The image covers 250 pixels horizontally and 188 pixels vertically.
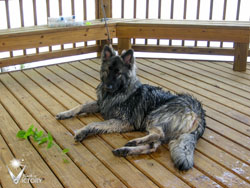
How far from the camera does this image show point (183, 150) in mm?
2627

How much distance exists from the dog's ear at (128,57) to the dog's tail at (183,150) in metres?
0.82

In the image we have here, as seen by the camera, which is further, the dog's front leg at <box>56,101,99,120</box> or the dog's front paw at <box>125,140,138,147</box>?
the dog's front leg at <box>56,101,99,120</box>

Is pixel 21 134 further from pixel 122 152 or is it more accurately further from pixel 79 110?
pixel 122 152

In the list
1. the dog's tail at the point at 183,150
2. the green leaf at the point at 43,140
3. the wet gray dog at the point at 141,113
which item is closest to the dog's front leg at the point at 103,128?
the wet gray dog at the point at 141,113

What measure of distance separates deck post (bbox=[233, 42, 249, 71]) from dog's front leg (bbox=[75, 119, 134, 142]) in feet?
8.59

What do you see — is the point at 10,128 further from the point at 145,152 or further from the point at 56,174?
the point at 145,152

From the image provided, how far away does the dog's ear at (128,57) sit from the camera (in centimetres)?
299

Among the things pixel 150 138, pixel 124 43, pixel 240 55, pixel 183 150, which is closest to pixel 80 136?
pixel 150 138

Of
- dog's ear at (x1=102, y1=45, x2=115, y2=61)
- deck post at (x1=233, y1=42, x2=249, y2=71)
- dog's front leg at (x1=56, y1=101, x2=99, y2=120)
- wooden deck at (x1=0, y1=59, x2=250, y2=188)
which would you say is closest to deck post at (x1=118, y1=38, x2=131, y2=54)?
wooden deck at (x1=0, y1=59, x2=250, y2=188)

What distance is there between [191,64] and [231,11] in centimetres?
254

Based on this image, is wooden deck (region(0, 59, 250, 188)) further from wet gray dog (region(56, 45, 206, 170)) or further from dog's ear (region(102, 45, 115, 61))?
dog's ear (region(102, 45, 115, 61))

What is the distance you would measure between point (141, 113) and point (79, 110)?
2.36 feet

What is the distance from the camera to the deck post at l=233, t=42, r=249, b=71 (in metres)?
4.94

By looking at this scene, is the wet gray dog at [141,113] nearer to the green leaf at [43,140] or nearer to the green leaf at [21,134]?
the green leaf at [43,140]
